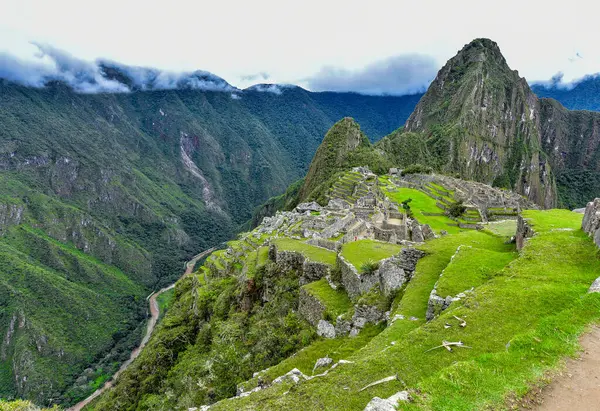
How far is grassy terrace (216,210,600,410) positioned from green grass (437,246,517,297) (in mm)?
703

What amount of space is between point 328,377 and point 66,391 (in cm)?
11860

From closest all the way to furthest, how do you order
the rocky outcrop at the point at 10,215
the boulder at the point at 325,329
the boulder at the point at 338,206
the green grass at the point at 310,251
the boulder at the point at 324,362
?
the boulder at the point at 324,362, the boulder at the point at 325,329, the green grass at the point at 310,251, the boulder at the point at 338,206, the rocky outcrop at the point at 10,215

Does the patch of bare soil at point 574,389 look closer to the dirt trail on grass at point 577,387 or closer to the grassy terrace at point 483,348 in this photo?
the dirt trail on grass at point 577,387

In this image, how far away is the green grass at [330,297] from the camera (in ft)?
47.5

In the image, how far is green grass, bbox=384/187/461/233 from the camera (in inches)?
1837

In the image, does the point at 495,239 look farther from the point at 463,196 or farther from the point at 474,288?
the point at 463,196

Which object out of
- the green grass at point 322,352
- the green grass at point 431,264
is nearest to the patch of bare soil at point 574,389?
the green grass at point 431,264

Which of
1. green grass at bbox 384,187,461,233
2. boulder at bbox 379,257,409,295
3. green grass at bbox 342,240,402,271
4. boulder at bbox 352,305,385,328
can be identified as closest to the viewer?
boulder at bbox 352,305,385,328

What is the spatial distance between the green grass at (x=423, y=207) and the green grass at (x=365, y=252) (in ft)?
83.9

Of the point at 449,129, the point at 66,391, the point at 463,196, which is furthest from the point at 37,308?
the point at 449,129

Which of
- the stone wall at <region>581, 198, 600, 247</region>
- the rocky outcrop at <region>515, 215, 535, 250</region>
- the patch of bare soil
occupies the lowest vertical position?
the patch of bare soil

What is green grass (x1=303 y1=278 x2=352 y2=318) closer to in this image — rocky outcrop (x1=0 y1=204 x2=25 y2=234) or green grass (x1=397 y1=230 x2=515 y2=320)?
green grass (x1=397 y1=230 x2=515 y2=320)


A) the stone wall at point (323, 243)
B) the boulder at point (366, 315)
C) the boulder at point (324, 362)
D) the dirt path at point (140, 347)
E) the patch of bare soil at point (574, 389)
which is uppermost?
the patch of bare soil at point (574, 389)

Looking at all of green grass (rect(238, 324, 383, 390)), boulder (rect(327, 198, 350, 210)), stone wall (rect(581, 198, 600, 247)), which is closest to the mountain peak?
boulder (rect(327, 198, 350, 210))
